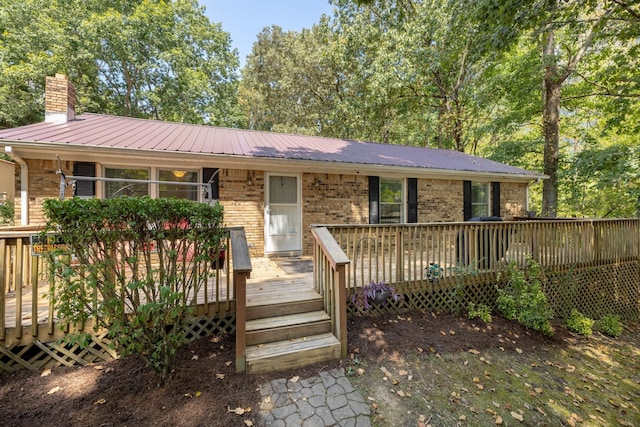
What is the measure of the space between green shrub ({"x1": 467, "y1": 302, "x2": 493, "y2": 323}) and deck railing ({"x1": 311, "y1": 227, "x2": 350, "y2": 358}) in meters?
2.57

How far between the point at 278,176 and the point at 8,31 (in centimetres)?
1765

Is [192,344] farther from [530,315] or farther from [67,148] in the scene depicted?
[530,315]

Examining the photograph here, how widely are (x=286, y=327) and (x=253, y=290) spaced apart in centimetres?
100

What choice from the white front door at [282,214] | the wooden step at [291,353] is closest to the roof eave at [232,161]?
the white front door at [282,214]

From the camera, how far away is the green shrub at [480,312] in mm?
4613

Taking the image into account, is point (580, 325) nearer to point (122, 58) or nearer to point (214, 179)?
point (214, 179)

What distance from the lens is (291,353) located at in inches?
124

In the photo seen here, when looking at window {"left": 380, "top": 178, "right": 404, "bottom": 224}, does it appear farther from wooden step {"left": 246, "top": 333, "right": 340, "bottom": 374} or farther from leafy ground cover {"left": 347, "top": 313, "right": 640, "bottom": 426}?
wooden step {"left": 246, "top": 333, "right": 340, "bottom": 374}

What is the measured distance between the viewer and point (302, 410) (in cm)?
262

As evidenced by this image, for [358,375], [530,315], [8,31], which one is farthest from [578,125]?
[8,31]

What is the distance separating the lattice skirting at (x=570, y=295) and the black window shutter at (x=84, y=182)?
5.60m

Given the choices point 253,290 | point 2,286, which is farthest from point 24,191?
point 253,290

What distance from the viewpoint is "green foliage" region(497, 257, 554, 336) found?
4.56 m

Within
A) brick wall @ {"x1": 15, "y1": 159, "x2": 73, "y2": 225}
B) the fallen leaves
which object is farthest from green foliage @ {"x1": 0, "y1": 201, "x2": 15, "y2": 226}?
the fallen leaves
